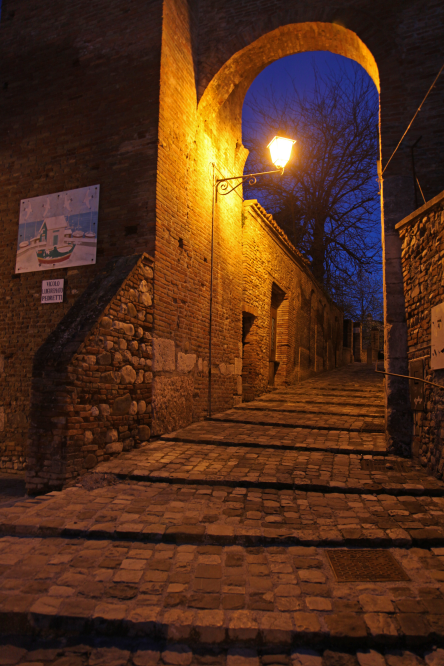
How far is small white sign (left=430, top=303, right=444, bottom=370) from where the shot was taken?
457 centimetres

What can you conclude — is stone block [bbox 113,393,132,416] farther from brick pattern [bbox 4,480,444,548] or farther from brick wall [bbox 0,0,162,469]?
brick wall [bbox 0,0,162,469]

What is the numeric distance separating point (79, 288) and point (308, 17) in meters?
6.10

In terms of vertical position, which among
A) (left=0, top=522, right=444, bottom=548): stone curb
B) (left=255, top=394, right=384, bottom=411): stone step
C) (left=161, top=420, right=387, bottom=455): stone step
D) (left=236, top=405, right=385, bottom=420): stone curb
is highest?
(left=255, top=394, right=384, bottom=411): stone step

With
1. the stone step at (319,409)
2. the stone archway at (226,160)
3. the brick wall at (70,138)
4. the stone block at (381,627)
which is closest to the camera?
the stone block at (381,627)

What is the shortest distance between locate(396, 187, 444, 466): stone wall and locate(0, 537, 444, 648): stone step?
1989mm

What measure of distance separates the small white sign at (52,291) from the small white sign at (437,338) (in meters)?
5.24

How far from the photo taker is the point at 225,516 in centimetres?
361

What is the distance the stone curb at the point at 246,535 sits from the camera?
Result: 3.22m

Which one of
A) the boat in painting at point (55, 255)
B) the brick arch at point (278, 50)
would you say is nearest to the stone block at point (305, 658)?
the boat in painting at point (55, 255)

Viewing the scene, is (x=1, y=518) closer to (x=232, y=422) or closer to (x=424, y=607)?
(x=424, y=607)

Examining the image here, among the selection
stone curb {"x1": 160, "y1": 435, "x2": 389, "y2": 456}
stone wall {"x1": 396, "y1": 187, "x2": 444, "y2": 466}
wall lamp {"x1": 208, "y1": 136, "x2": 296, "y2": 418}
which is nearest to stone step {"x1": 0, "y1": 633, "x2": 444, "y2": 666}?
stone wall {"x1": 396, "y1": 187, "x2": 444, "y2": 466}

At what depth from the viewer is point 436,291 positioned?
4.80 m

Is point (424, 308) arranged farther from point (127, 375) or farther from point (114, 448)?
point (114, 448)

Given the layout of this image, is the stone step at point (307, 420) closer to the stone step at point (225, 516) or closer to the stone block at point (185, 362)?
the stone block at point (185, 362)
